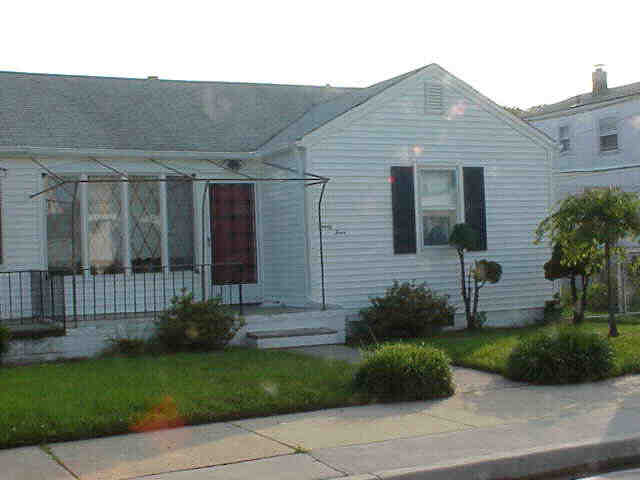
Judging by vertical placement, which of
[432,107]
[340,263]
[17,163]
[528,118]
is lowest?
[340,263]

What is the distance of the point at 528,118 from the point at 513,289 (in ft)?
51.2

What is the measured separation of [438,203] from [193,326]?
5.14m

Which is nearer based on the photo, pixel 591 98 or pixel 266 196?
pixel 266 196

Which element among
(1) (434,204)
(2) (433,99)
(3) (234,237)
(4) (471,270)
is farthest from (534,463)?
(2) (433,99)

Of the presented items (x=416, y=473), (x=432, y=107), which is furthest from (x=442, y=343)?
(x=416, y=473)

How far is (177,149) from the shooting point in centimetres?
1438

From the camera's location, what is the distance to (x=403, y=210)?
1460 cm

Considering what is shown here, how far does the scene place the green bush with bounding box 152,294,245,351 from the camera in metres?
12.0

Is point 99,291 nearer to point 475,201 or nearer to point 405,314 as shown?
point 405,314

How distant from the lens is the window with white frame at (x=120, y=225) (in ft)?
44.9

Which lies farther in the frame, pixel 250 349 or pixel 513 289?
pixel 513 289

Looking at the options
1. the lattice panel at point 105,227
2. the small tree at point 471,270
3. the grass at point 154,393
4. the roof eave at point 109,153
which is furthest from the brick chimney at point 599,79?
the grass at point 154,393

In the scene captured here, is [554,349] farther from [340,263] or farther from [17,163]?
[17,163]

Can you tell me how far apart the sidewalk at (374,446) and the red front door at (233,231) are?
6.68 m
